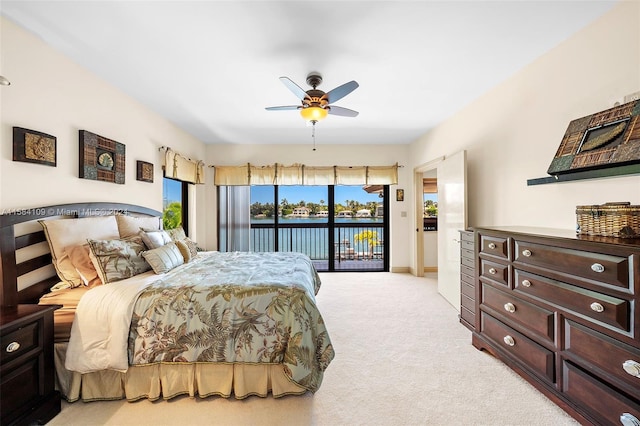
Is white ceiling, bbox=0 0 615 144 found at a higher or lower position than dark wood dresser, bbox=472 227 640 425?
higher

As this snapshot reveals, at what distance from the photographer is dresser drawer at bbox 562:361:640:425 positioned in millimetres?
1289

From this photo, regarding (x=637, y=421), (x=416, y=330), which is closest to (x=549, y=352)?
(x=637, y=421)

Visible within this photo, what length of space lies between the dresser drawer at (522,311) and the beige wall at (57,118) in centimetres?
367

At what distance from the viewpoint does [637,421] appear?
4.05 feet

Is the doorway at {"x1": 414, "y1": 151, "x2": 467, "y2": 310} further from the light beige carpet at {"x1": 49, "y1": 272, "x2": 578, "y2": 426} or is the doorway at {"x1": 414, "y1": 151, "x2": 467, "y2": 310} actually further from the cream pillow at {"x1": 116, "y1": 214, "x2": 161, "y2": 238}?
the cream pillow at {"x1": 116, "y1": 214, "x2": 161, "y2": 238}

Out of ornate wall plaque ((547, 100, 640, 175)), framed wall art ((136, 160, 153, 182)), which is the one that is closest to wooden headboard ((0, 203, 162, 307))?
framed wall art ((136, 160, 153, 182))

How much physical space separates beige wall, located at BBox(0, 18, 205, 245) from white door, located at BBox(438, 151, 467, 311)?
395cm

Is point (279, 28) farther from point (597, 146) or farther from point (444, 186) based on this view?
point (444, 186)

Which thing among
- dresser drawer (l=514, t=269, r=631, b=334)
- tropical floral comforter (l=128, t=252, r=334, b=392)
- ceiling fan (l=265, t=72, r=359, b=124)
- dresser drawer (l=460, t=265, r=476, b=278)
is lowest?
tropical floral comforter (l=128, t=252, r=334, b=392)

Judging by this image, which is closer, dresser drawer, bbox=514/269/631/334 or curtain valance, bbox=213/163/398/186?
dresser drawer, bbox=514/269/631/334

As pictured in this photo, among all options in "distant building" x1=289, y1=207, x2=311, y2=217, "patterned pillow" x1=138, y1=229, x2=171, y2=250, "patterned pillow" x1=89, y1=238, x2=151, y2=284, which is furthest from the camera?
"distant building" x1=289, y1=207, x2=311, y2=217

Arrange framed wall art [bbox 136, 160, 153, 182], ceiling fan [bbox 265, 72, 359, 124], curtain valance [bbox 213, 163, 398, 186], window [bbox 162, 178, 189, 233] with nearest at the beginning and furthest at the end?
1. ceiling fan [bbox 265, 72, 359, 124]
2. framed wall art [bbox 136, 160, 153, 182]
3. window [bbox 162, 178, 189, 233]
4. curtain valance [bbox 213, 163, 398, 186]

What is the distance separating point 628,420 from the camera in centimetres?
126

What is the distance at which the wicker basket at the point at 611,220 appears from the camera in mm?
1457
